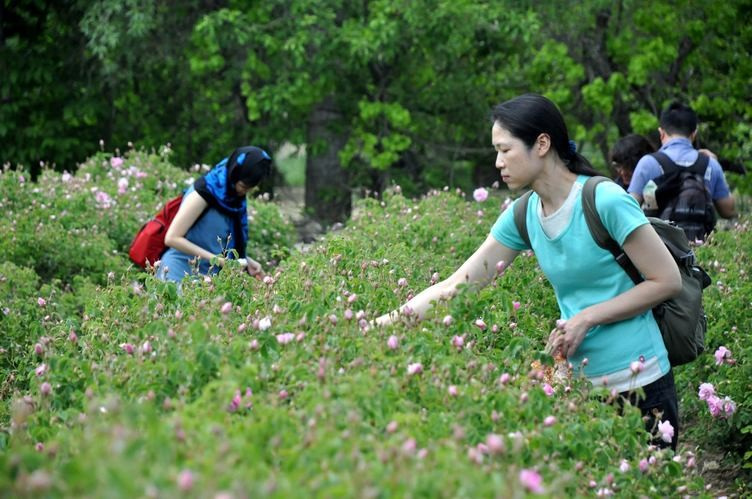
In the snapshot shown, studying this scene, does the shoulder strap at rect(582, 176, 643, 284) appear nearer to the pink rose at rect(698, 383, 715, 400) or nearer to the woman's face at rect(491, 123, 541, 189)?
the woman's face at rect(491, 123, 541, 189)

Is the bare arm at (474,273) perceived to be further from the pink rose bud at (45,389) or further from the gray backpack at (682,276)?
the pink rose bud at (45,389)

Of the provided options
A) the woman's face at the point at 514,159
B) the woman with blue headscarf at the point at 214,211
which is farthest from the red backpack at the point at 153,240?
the woman's face at the point at 514,159

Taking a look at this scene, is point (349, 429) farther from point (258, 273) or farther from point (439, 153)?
point (439, 153)

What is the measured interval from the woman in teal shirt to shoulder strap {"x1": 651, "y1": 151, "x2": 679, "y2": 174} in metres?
3.27

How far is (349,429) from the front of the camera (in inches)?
102

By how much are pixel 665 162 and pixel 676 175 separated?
0.10 meters

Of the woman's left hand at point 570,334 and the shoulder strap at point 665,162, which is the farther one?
the shoulder strap at point 665,162

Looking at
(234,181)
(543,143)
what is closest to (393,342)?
(543,143)

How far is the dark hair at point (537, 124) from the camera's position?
383 cm

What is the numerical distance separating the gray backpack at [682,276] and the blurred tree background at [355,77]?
10.0 metres

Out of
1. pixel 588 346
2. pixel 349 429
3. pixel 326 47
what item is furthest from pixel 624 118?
pixel 349 429

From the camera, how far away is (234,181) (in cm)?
650

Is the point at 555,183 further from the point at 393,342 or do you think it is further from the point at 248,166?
the point at 248,166

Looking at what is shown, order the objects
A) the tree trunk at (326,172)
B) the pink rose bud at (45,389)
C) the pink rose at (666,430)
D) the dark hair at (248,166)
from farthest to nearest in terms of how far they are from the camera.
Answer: the tree trunk at (326,172) < the dark hair at (248,166) < the pink rose at (666,430) < the pink rose bud at (45,389)
